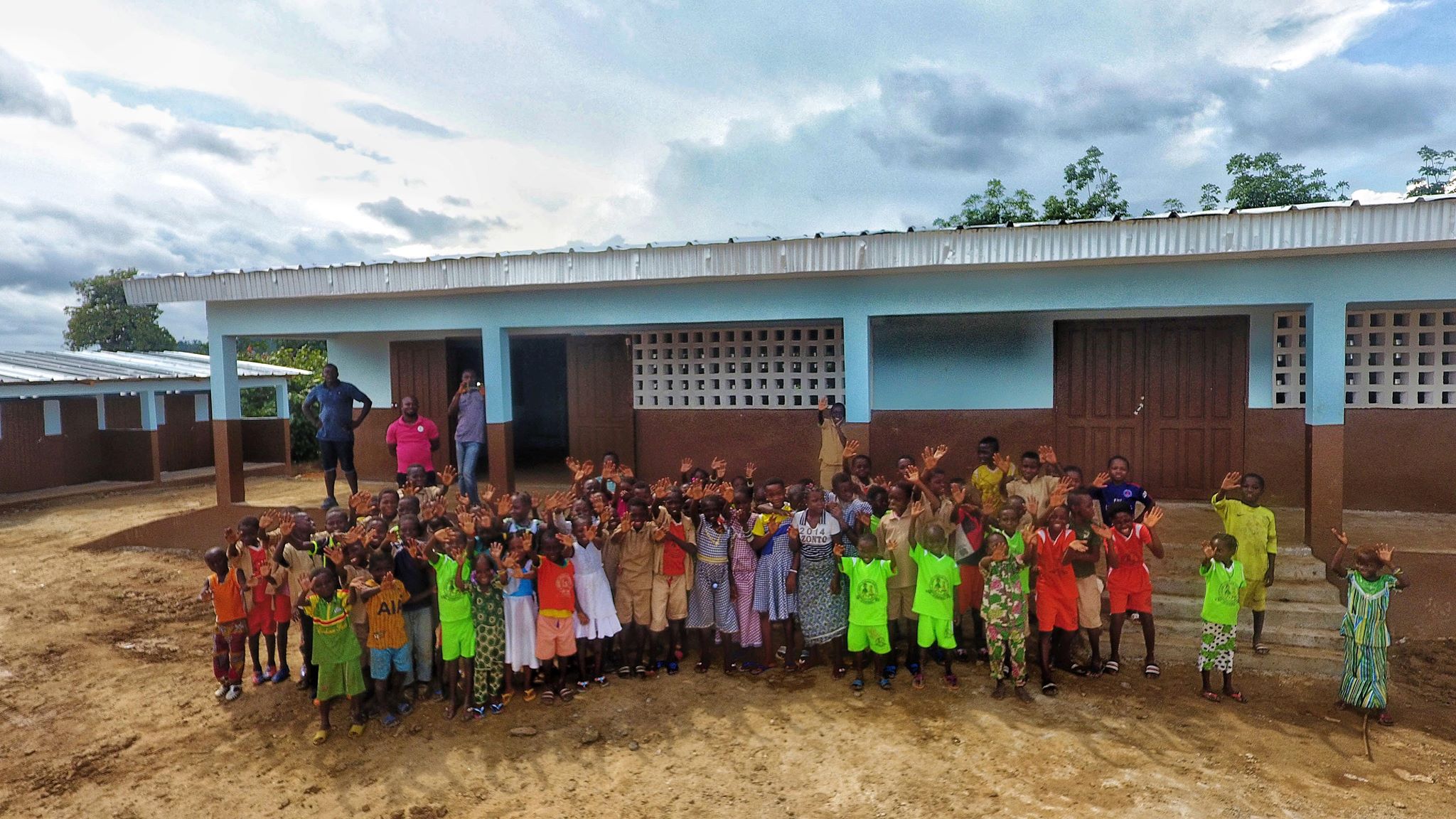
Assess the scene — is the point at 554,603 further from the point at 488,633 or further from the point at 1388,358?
the point at 1388,358

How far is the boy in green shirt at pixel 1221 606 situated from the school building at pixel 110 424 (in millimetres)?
11519

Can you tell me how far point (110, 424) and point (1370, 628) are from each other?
16827 mm

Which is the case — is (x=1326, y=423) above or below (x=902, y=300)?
below

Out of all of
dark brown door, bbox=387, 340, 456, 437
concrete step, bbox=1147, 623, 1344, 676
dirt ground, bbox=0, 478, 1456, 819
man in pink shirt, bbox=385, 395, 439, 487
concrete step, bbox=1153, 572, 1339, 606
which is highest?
dark brown door, bbox=387, 340, 456, 437

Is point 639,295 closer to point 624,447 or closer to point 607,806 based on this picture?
point 624,447

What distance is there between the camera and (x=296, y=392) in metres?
17.4

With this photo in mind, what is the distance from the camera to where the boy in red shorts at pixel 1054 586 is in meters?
4.57

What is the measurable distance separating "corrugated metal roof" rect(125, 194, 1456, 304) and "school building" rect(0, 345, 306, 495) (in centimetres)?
567

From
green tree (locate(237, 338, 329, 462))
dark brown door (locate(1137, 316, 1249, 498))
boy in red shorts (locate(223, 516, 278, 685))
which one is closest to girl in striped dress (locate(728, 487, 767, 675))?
boy in red shorts (locate(223, 516, 278, 685))

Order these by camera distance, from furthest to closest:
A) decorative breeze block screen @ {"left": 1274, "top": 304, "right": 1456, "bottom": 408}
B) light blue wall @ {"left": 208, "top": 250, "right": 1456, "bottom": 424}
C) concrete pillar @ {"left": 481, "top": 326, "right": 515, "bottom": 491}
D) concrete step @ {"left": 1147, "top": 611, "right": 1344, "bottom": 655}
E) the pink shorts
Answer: concrete pillar @ {"left": 481, "top": 326, "right": 515, "bottom": 491} < decorative breeze block screen @ {"left": 1274, "top": 304, "right": 1456, "bottom": 408} < light blue wall @ {"left": 208, "top": 250, "right": 1456, "bottom": 424} < concrete step @ {"left": 1147, "top": 611, "right": 1344, "bottom": 655} < the pink shorts

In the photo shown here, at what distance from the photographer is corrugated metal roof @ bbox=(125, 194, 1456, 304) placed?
5.16 meters

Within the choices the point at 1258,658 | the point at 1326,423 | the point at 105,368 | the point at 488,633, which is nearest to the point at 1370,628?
the point at 1258,658

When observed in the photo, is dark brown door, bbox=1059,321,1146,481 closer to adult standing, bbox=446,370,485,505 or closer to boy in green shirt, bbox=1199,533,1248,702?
boy in green shirt, bbox=1199,533,1248,702

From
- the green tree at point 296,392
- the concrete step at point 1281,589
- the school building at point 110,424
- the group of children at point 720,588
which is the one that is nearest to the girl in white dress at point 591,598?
the group of children at point 720,588
